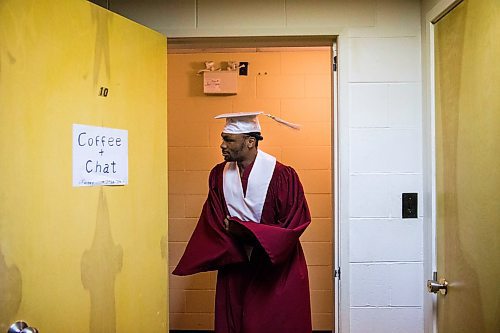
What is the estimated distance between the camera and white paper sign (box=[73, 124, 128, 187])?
1.54 metres

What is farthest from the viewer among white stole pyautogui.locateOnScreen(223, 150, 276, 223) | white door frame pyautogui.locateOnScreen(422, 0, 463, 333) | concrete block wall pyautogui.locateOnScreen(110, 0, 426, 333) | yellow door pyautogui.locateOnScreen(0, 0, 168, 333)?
white stole pyautogui.locateOnScreen(223, 150, 276, 223)

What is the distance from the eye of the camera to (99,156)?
1.63m

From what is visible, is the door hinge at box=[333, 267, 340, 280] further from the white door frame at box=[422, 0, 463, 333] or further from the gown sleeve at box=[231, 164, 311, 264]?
the white door frame at box=[422, 0, 463, 333]

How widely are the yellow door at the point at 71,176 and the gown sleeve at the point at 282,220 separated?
458 millimetres

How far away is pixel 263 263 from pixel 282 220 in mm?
224

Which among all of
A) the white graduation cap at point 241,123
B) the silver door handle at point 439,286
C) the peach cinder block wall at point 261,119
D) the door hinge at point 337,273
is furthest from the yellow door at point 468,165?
the peach cinder block wall at point 261,119

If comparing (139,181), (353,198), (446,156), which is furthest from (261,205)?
(446,156)

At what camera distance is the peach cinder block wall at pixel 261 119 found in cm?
346

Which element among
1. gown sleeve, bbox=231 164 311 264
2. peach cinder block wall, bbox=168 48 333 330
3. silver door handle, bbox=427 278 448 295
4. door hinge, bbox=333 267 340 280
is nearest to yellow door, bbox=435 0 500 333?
silver door handle, bbox=427 278 448 295

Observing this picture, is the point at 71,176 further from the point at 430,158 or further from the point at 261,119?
the point at 261,119

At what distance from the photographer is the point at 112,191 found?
170 cm

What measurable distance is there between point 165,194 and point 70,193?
1.71 ft

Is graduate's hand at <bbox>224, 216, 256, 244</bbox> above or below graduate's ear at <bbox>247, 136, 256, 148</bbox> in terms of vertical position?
below

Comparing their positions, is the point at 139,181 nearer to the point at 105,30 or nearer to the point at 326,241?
the point at 105,30
